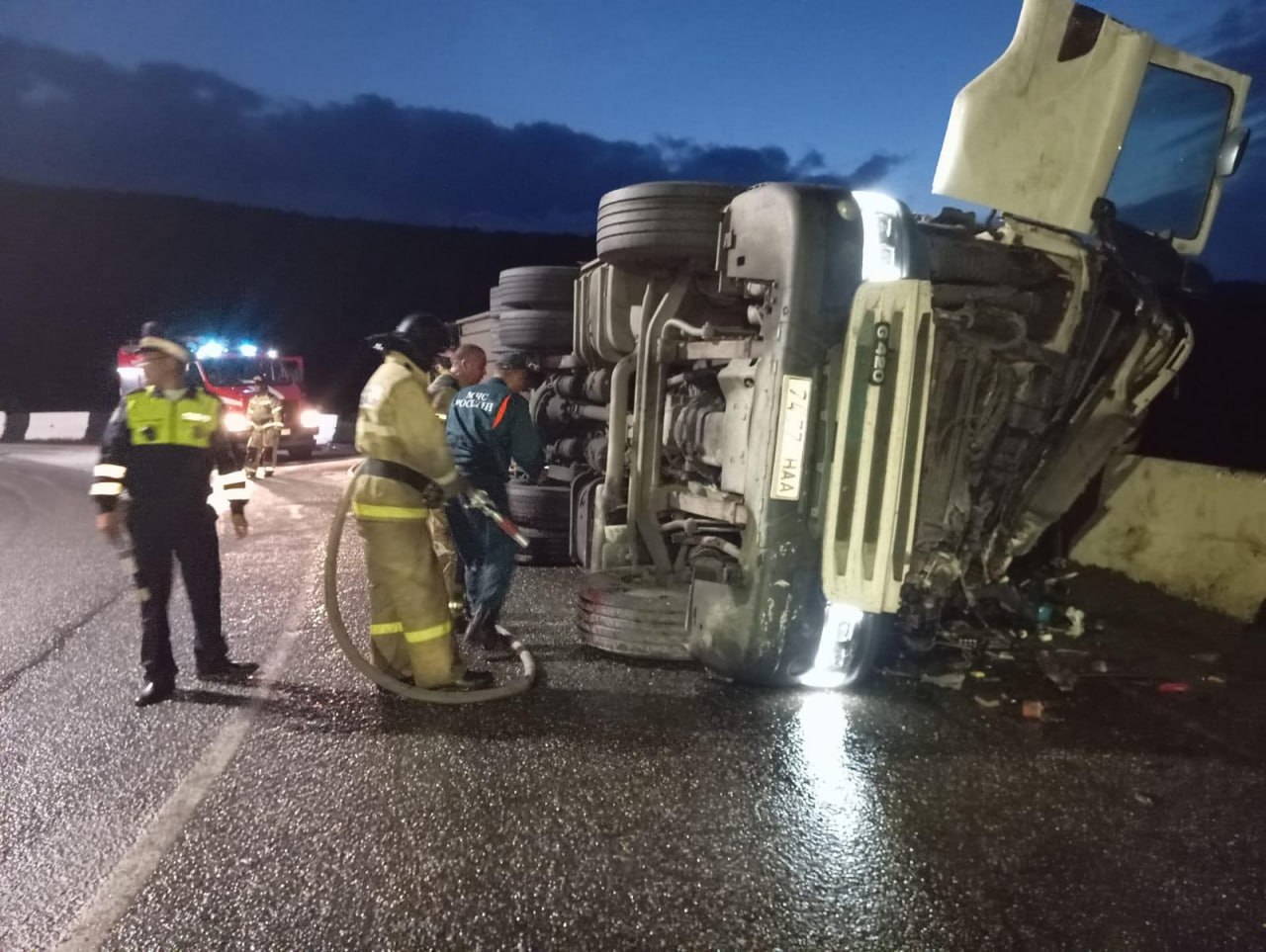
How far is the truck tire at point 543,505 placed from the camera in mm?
6258

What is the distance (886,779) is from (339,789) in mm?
1949

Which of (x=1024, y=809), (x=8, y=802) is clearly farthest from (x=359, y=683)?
(x=1024, y=809)

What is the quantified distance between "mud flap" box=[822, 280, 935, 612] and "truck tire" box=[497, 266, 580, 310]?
351 centimetres

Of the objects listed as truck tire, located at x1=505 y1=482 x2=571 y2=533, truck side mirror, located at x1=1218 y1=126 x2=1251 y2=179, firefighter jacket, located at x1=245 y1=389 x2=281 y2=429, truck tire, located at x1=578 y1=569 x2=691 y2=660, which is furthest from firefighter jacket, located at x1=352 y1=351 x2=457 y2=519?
firefighter jacket, located at x1=245 y1=389 x2=281 y2=429

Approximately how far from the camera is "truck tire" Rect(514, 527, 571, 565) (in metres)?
6.38

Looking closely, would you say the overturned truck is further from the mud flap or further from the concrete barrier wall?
the concrete barrier wall

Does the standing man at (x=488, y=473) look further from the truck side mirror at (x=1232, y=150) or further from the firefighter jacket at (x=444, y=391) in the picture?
the truck side mirror at (x=1232, y=150)

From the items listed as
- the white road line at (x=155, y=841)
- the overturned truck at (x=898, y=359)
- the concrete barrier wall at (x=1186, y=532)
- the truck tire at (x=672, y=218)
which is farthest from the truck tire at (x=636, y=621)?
the concrete barrier wall at (x=1186, y=532)

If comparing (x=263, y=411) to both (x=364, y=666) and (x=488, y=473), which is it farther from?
(x=364, y=666)

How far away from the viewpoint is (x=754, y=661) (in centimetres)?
362

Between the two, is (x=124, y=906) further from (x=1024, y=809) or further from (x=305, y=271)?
(x=305, y=271)

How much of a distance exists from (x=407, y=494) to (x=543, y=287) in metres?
3.30

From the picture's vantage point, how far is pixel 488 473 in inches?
186

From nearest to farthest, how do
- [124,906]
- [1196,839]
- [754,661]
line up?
1. [124,906]
2. [1196,839]
3. [754,661]
